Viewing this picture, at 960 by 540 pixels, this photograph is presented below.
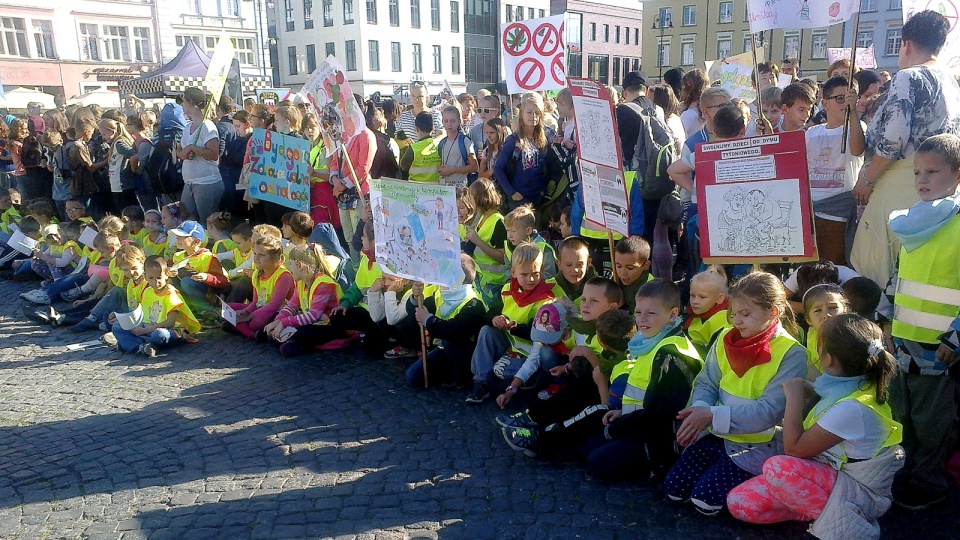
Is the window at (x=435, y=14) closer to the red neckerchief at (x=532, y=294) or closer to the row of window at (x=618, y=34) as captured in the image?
the row of window at (x=618, y=34)

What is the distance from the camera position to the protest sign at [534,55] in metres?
8.88

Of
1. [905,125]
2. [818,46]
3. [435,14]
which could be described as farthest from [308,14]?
[905,125]

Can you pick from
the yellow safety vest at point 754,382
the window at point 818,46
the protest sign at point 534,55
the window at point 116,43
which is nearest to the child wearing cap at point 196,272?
the protest sign at point 534,55

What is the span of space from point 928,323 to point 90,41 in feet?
172

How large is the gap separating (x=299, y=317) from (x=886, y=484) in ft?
15.5

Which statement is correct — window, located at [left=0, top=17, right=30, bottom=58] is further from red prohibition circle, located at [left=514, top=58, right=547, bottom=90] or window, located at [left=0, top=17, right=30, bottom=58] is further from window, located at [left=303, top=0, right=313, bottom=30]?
red prohibition circle, located at [left=514, top=58, right=547, bottom=90]

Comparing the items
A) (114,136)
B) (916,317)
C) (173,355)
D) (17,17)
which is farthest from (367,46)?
(916,317)

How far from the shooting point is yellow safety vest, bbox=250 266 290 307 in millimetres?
7074

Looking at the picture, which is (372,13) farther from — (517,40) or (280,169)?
(280,169)

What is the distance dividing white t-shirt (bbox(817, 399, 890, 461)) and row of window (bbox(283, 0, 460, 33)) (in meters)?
54.7

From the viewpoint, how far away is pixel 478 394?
5324 mm

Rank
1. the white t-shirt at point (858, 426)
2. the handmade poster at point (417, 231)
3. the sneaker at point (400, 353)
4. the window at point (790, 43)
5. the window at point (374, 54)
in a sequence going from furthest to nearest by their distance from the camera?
the window at point (790, 43), the window at point (374, 54), the sneaker at point (400, 353), the handmade poster at point (417, 231), the white t-shirt at point (858, 426)

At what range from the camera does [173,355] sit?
6.78 m

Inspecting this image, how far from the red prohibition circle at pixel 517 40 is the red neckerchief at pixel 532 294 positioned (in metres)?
4.39
